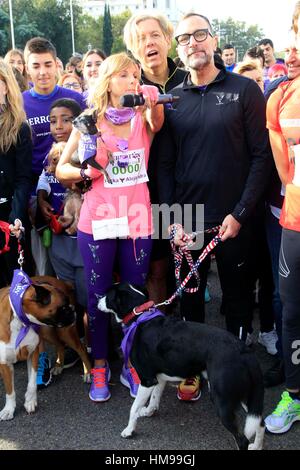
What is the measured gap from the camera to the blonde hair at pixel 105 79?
2908mm

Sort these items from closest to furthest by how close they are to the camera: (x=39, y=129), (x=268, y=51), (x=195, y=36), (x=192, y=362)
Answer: (x=192, y=362) < (x=195, y=36) < (x=39, y=129) < (x=268, y=51)

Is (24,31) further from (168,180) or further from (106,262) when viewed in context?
(106,262)

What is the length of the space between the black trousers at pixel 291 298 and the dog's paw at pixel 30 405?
174cm

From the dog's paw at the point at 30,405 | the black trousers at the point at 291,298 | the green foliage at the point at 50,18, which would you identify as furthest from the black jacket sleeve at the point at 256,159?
the green foliage at the point at 50,18

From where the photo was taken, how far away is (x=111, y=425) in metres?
3.07

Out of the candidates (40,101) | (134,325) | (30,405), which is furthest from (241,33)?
(30,405)

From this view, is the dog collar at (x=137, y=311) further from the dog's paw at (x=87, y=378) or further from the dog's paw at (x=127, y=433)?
the dog's paw at (x=87, y=378)

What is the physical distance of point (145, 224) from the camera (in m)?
3.18

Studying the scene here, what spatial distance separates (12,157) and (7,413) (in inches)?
73.2

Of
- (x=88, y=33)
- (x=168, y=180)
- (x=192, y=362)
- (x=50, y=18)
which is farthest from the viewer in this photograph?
(x=88, y=33)
